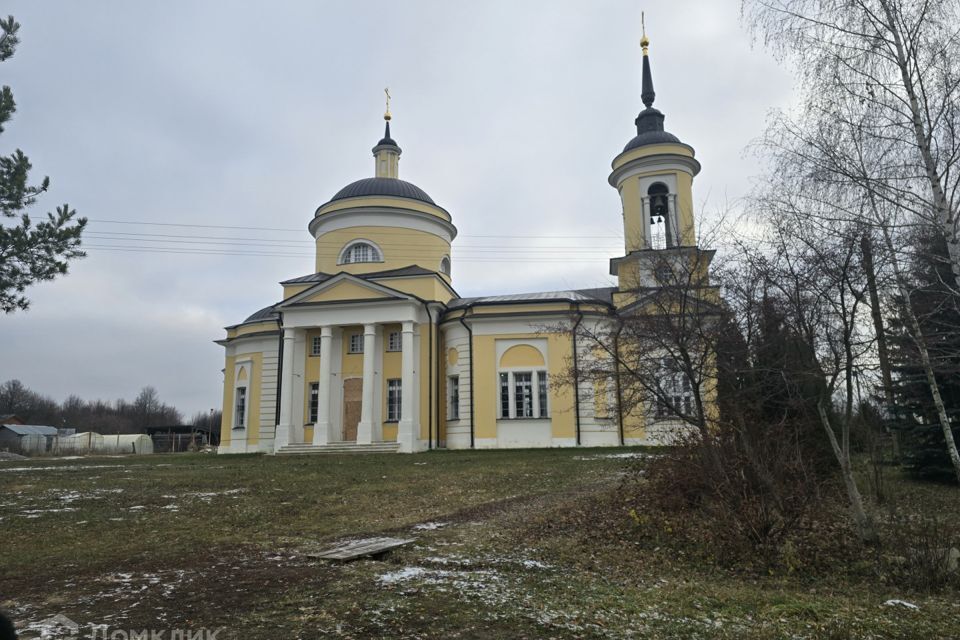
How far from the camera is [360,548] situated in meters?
7.36

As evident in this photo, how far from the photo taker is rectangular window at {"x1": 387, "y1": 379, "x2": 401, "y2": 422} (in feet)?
88.2

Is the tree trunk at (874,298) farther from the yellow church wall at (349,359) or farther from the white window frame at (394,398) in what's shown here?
the yellow church wall at (349,359)

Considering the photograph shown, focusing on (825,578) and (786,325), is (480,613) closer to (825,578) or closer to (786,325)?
(825,578)

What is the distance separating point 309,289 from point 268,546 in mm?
19928

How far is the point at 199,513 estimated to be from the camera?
1043cm

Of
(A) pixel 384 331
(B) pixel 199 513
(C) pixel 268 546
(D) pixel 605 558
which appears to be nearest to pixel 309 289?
(A) pixel 384 331

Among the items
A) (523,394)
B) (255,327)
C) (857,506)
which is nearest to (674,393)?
(857,506)

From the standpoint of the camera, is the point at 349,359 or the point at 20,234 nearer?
the point at 20,234

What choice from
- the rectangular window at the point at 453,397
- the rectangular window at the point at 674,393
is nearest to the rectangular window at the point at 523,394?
the rectangular window at the point at 453,397

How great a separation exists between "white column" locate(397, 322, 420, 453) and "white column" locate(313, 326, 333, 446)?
301 cm

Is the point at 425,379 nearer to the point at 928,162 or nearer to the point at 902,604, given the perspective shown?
the point at 928,162

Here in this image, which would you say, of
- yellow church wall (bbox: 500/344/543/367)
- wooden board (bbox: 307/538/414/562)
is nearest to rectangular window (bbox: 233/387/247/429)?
yellow church wall (bbox: 500/344/543/367)

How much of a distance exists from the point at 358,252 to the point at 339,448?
31.6 feet

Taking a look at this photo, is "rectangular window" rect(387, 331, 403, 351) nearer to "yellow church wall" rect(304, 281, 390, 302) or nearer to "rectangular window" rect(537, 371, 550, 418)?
"yellow church wall" rect(304, 281, 390, 302)
